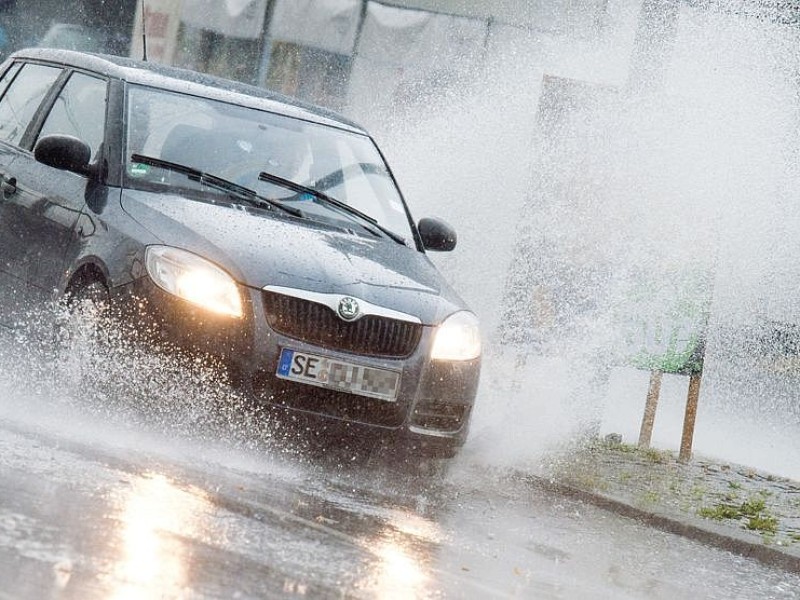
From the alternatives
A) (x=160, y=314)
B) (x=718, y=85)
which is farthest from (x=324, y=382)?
(x=718, y=85)

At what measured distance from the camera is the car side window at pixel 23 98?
380 inches

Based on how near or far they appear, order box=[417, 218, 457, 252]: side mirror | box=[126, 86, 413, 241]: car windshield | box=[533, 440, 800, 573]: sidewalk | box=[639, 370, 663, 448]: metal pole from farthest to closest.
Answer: box=[639, 370, 663, 448]: metal pole
box=[417, 218, 457, 252]: side mirror
box=[533, 440, 800, 573]: sidewalk
box=[126, 86, 413, 241]: car windshield

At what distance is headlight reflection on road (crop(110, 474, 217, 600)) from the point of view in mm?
5043

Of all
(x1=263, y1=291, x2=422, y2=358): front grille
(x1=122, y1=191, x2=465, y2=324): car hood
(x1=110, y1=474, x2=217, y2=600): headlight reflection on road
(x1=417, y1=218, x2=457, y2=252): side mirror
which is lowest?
(x1=110, y1=474, x2=217, y2=600): headlight reflection on road

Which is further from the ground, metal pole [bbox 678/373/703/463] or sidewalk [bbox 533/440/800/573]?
metal pole [bbox 678/373/703/463]

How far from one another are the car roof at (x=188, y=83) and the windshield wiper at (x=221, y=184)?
639mm

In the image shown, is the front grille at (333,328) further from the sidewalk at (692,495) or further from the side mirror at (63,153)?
the sidewalk at (692,495)

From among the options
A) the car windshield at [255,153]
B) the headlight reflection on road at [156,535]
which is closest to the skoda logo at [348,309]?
the car windshield at [255,153]

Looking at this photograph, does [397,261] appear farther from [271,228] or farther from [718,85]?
[718,85]

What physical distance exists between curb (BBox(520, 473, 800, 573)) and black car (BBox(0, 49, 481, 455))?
5.17 feet

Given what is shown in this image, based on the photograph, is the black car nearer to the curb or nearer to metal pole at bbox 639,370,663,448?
the curb

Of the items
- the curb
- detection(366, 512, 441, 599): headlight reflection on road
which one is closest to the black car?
detection(366, 512, 441, 599): headlight reflection on road

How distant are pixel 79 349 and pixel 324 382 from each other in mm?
1113

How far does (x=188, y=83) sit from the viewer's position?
30.7ft
